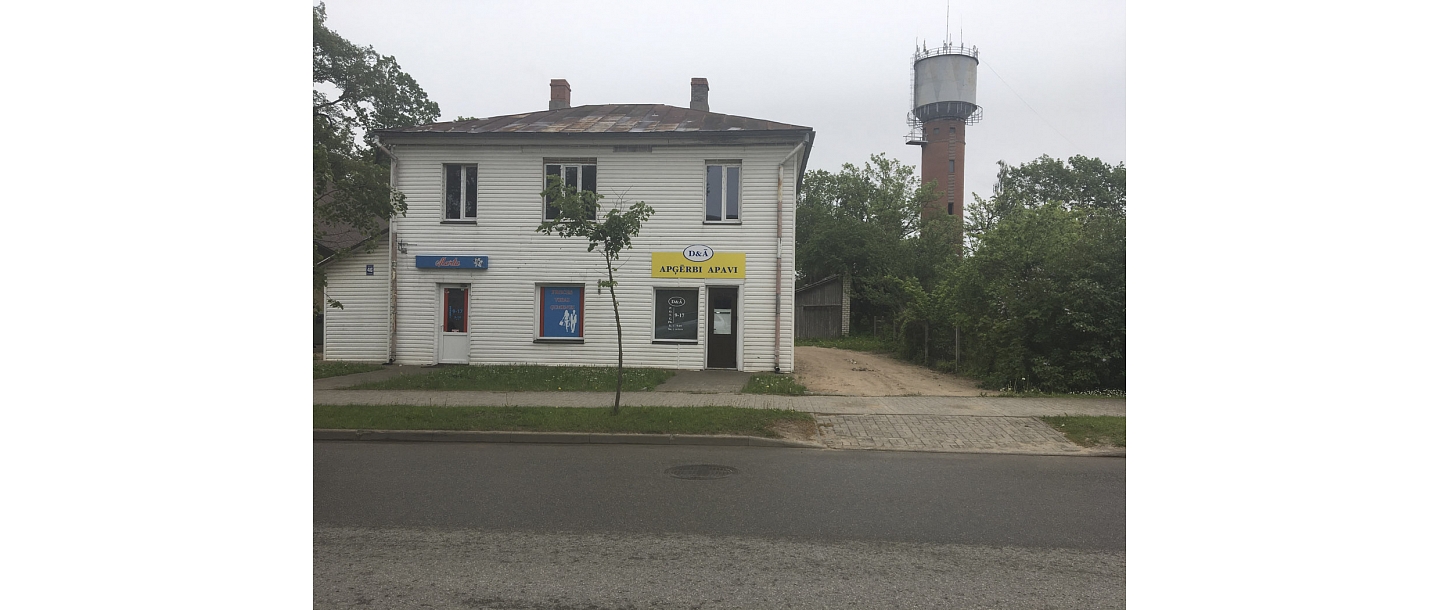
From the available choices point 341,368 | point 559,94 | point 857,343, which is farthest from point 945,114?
point 341,368

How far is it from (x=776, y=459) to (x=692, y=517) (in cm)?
256

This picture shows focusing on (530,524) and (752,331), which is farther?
(752,331)

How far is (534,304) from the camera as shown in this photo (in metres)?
16.8

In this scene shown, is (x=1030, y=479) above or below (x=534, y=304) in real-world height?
below

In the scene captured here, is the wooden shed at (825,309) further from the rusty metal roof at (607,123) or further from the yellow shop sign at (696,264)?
the yellow shop sign at (696,264)

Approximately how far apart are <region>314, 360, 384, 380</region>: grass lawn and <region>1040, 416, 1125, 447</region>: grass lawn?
1287 centimetres

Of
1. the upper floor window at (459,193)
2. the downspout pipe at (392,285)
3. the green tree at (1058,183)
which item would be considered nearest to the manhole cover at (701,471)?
the upper floor window at (459,193)

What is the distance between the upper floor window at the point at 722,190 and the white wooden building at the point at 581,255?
32 mm

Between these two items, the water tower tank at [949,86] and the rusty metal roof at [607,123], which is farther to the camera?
the water tower tank at [949,86]

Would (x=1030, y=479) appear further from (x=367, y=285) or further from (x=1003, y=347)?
(x=367, y=285)

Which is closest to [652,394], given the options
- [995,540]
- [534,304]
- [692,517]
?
[534,304]

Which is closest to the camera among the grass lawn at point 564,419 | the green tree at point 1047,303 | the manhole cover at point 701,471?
the manhole cover at point 701,471

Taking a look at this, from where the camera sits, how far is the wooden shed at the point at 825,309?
31578 millimetres

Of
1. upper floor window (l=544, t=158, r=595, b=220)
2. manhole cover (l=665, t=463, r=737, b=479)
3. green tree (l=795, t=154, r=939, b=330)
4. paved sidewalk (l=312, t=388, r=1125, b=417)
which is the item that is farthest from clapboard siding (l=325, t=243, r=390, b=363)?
green tree (l=795, t=154, r=939, b=330)
